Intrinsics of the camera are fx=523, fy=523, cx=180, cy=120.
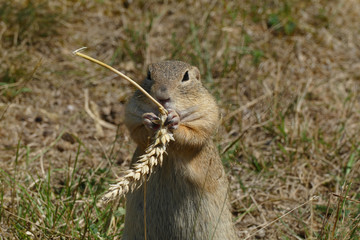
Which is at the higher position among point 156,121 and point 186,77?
point 186,77

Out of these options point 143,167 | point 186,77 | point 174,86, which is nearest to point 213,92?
point 186,77

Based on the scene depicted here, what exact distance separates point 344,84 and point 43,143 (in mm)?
3393

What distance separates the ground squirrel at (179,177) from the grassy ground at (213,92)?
51cm

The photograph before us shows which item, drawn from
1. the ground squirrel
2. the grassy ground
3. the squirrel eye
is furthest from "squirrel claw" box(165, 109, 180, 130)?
the grassy ground

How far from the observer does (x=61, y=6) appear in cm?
628

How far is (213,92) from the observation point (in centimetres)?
557

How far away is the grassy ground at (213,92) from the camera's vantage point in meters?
4.17

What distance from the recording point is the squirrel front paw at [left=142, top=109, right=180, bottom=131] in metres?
2.96

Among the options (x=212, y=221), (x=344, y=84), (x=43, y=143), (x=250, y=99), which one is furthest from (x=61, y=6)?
(x=212, y=221)

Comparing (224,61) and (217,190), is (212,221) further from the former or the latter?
(224,61)

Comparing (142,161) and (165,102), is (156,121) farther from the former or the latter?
(142,161)

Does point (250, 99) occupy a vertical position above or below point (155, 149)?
below

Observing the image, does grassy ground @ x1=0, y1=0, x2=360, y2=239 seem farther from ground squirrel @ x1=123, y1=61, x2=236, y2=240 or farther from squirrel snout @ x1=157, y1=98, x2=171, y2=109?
squirrel snout @ x1=157, y1=98, x2=171, y2=109

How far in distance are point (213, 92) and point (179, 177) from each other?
93.8 inches
